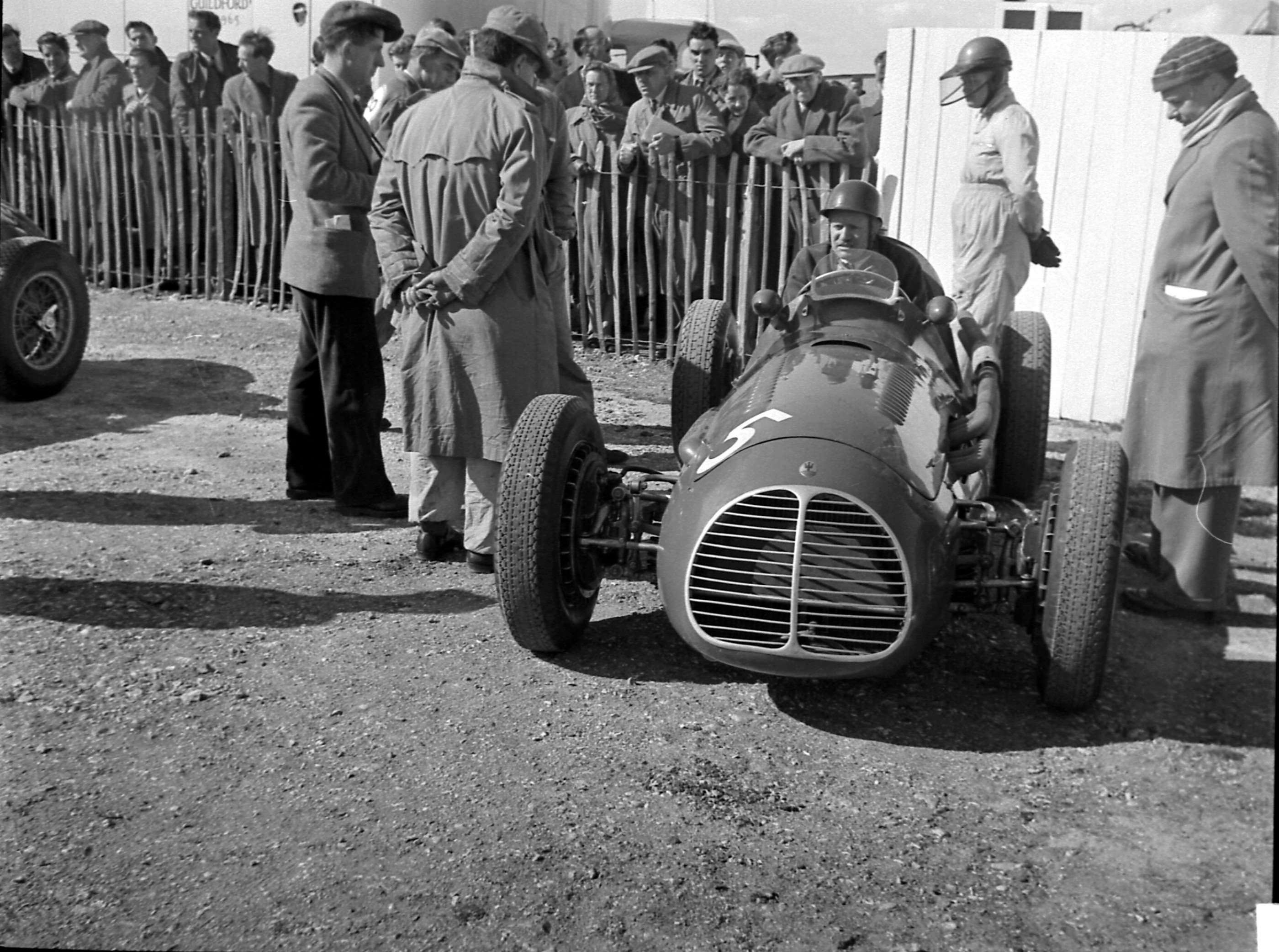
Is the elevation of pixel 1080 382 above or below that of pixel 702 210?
below

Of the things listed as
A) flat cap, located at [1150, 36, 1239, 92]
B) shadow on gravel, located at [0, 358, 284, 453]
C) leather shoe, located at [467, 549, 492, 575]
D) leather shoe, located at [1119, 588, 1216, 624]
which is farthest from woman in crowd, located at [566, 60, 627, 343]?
flat cap, located at [1150, 36, 1239, 92]

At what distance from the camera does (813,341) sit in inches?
191

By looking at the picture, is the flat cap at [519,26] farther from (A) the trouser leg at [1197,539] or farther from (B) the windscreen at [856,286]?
(A) the trouser leg at [1197,539]

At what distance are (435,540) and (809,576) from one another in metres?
2.19

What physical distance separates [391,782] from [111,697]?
108cm

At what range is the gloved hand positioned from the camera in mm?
5973

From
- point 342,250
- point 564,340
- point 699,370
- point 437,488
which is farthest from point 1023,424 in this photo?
point 342,250

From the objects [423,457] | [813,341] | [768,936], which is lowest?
[768,936]

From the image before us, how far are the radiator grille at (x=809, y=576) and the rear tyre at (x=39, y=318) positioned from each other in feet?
18.0

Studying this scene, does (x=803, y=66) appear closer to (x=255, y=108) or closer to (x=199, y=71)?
(x=255, y=108)

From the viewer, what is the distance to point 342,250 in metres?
5.74

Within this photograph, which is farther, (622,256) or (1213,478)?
(622,256)

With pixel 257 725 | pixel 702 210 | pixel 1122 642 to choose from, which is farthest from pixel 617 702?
pixel 702 210

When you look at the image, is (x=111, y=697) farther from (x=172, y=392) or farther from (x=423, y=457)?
(x=172, y=392)
